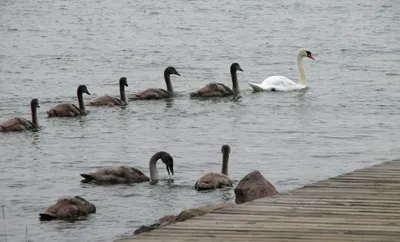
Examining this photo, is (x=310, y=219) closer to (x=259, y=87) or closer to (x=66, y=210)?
(x=66, y=210)

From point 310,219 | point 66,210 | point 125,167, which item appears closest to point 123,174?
point 125,167

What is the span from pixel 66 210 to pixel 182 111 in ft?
31.0

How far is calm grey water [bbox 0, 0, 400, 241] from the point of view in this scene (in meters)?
14.6

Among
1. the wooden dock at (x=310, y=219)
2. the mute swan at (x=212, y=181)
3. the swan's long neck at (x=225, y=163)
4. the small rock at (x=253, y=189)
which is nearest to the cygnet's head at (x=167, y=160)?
the swan's long neck at (x=225, y=163)

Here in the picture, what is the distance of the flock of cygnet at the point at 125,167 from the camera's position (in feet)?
42.5

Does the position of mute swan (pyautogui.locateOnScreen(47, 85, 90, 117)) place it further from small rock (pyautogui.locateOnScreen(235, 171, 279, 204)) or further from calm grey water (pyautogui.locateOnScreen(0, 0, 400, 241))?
small rock (pyautogui.locateOnScreen(235, 171, 279, 204))

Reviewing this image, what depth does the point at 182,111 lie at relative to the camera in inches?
871

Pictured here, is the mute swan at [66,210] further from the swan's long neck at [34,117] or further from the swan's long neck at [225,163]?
the swan's long neck at [34,117]

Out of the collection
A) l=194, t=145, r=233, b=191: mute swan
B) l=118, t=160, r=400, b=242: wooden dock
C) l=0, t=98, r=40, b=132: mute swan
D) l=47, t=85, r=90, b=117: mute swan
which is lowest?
l=194, t=145, r=233, b=191: mute swan

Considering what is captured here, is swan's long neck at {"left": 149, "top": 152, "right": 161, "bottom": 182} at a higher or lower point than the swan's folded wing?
lower

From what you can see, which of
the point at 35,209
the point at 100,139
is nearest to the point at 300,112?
the point at 100,139

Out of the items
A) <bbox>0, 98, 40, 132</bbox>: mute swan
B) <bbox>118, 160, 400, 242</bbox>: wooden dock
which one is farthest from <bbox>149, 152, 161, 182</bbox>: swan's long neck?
<bbox>118, 160, 400, 242</bbox>: wooden dock

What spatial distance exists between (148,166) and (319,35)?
2190cm

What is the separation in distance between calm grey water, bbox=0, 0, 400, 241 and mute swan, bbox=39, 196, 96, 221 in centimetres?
13
